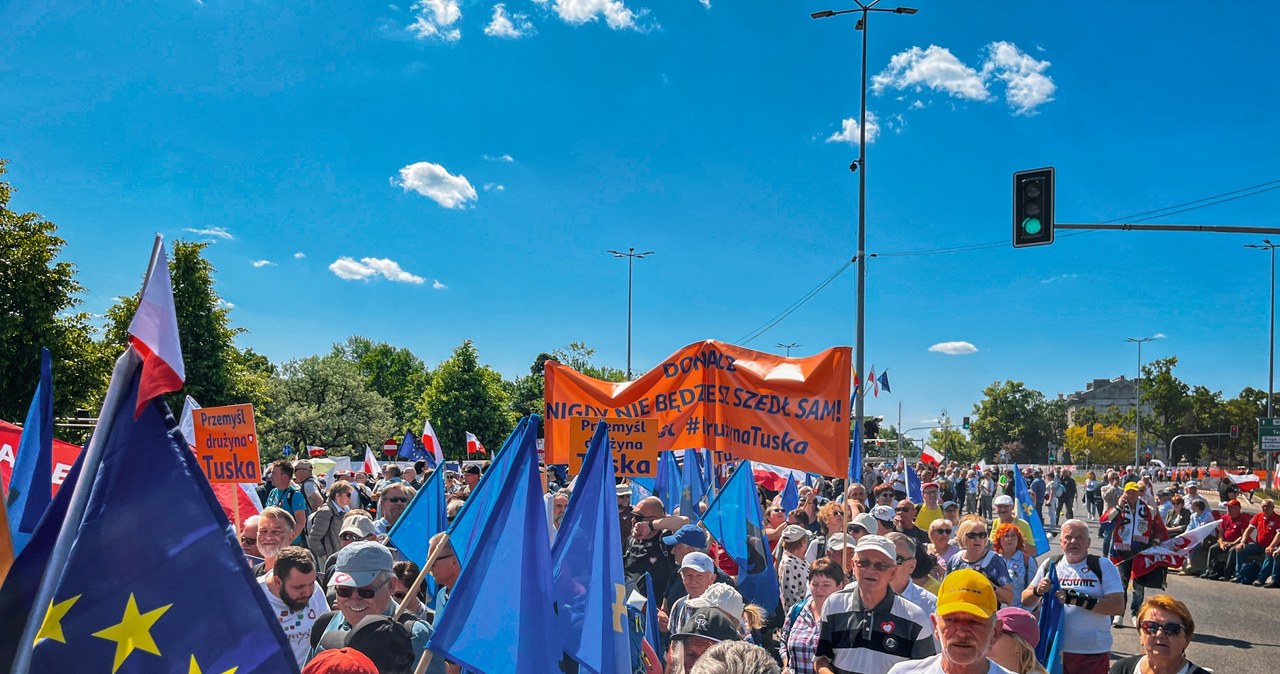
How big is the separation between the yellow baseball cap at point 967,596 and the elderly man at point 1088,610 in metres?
3.01

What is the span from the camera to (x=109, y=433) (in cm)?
230

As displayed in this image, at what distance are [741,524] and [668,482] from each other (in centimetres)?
283

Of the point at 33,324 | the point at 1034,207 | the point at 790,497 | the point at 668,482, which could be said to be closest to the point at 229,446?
the point at 668,482

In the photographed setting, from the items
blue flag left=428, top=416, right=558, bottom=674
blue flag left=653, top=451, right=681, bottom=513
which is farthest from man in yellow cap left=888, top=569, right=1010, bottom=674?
blue flag left=653, top=451, right=681, bottom=513

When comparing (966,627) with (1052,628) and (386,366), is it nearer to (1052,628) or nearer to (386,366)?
(1052,628)

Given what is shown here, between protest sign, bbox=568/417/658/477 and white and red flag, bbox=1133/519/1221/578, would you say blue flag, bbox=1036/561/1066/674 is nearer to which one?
protest sign, bbox=568/417/658/477

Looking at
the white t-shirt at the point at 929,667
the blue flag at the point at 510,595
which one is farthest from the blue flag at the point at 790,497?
the white t-shirt at the point at 929,667

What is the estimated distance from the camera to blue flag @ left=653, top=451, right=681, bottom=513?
1161 centimetres

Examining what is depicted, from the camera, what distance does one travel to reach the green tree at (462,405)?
57562mm

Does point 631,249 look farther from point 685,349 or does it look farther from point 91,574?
point 91,574

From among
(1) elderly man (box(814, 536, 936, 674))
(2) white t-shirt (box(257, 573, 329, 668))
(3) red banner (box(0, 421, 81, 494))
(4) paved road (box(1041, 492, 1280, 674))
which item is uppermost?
(3) red banner (box(0, 421, 81, 494))

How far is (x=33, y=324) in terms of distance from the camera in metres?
23.6

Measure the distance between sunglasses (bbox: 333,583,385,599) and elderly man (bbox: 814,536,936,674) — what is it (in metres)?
2.17

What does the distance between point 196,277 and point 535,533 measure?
128 ft
